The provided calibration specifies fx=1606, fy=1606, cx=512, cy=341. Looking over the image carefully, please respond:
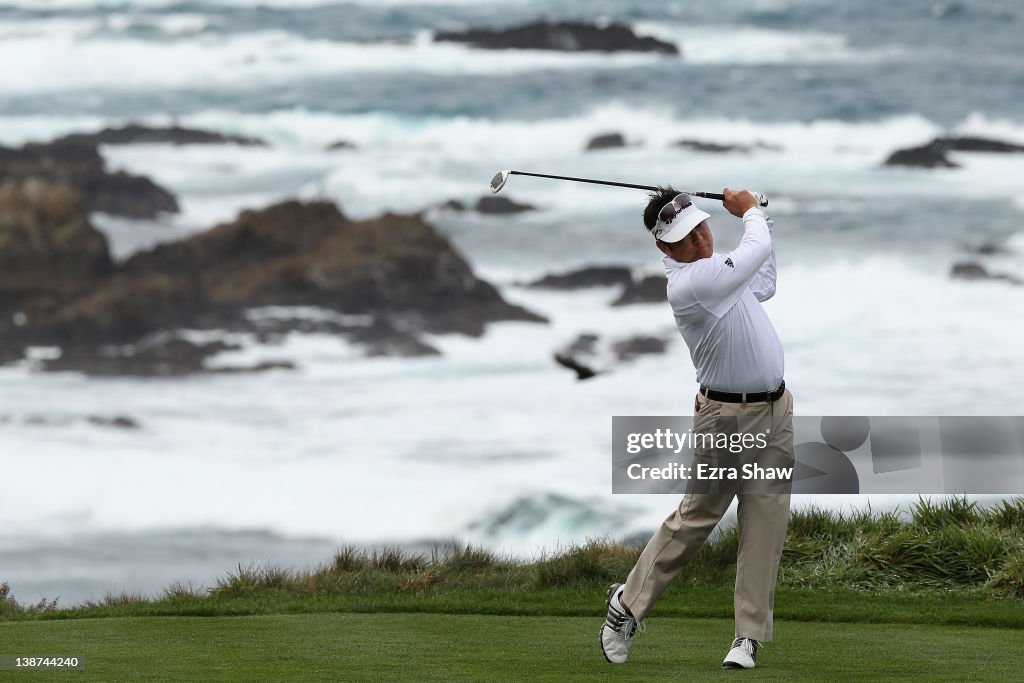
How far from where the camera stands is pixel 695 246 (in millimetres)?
6324

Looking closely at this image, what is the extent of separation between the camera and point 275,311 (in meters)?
40.0

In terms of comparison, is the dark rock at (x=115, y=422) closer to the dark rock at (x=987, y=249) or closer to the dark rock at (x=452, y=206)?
the dark rock at (x=452, y=206)

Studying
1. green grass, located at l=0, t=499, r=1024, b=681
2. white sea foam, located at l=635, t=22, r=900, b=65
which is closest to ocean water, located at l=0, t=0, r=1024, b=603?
white sea foam, located at l=635, t=22, r=900, b=65

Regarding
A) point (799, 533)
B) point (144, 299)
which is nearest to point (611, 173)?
point (144, 299)

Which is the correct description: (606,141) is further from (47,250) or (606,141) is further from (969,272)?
(47,250)

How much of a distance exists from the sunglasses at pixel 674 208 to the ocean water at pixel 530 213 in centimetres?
2469

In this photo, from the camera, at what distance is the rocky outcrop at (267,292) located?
38.3 meters

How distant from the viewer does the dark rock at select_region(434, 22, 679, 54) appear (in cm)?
3953

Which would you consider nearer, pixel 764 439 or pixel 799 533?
pixel 764 439

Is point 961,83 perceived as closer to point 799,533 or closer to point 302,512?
point 302,512

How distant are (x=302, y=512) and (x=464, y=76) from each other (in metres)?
14.3

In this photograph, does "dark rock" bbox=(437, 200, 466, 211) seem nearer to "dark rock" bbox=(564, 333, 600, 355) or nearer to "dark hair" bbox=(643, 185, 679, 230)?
"dark rock" bbox=(564, 333, 600, 355)

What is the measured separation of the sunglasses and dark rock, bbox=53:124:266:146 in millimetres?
33322

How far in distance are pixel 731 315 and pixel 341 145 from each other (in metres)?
34.2
